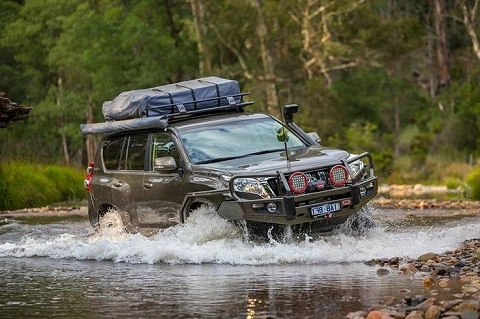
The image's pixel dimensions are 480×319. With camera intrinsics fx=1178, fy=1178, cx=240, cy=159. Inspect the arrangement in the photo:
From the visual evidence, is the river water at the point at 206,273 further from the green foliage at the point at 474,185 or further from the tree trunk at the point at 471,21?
the tree trunk at the point at 471,21

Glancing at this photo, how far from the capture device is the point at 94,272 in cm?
1195

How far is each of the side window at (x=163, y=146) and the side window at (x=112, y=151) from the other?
0.88m

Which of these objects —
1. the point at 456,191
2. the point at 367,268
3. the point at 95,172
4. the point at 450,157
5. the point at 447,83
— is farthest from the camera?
the point at 447,83

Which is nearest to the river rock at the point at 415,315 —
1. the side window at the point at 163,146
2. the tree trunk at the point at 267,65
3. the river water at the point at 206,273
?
the river water at the point at 206,273

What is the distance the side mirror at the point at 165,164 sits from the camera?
44.0ft

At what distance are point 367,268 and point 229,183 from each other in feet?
6.14

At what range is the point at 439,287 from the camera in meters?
9.80

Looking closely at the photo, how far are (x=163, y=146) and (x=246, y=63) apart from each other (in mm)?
41348

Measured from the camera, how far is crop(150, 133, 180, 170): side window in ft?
45.4

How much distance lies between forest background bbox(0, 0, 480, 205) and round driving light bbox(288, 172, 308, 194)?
31.7 metres

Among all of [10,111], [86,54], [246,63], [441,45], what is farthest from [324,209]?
[441,45]

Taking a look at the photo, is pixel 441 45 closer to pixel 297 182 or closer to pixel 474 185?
pixel 474 185

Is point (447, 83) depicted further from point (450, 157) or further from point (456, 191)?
point (456, 191)

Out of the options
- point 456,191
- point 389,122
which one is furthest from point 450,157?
point 389,122
